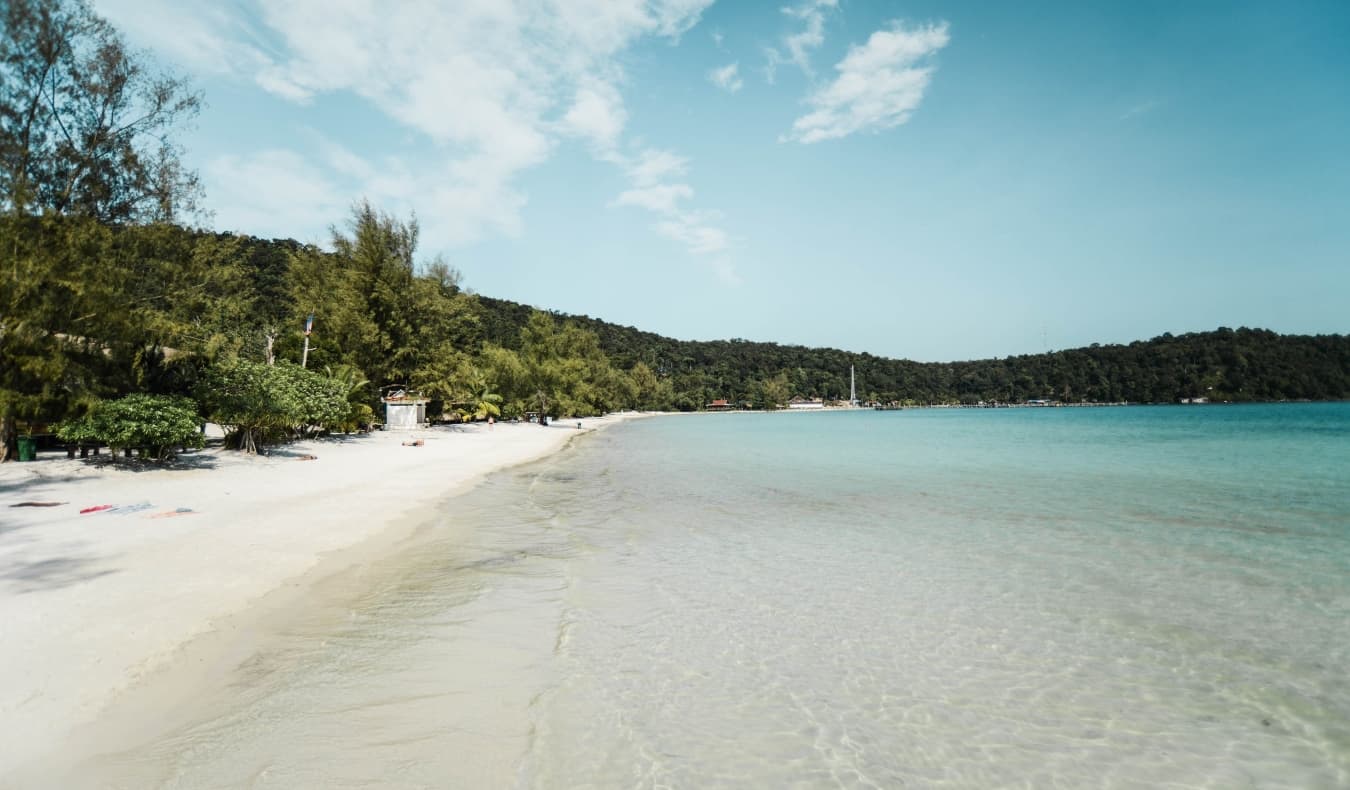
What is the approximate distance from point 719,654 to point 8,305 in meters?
18.5

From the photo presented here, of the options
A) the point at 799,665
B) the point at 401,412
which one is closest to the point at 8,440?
the point at 799,665

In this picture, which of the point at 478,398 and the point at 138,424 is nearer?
the point at 138,424

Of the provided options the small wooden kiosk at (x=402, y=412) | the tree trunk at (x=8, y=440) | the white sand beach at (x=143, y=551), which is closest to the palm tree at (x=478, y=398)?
the small wooden kiosk at (x=402, y=412)

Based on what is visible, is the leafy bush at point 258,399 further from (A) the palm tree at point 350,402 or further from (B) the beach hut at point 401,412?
(B) the beach hut at point 401,412

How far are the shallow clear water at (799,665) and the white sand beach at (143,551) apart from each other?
90cm

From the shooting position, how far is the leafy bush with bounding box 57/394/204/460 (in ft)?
50.5

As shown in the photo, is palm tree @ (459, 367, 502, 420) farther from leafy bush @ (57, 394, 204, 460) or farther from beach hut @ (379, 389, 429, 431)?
leafy bush @ (57, 394, 204, 460)

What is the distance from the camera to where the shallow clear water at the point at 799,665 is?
4496 millimetres

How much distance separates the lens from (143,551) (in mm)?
9008

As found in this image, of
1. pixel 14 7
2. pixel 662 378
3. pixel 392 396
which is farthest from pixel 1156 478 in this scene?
pixel 662 378

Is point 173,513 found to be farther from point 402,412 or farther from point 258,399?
point 402,412

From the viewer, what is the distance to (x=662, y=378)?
15538cm

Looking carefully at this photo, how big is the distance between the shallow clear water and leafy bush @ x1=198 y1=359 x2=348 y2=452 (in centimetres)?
1149

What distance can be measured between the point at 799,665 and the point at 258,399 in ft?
68.4
